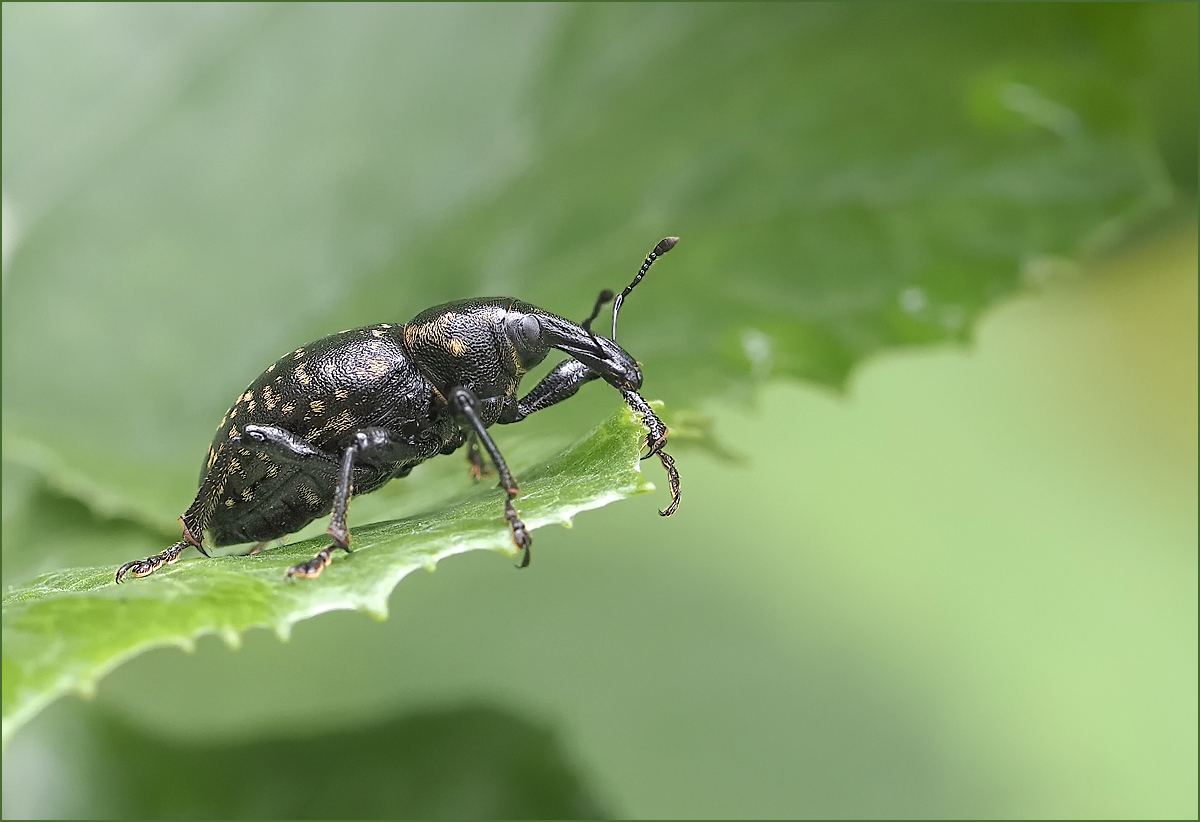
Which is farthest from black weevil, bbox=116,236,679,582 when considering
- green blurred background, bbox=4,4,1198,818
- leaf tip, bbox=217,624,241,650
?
leaf tip, bbox=217,624,241,650

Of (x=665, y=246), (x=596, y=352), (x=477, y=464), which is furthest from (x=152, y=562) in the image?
(x=665, y=246)

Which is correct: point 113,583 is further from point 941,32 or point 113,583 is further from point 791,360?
point 941,32

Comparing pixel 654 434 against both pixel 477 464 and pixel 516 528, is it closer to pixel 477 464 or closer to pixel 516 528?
pixel 516 528

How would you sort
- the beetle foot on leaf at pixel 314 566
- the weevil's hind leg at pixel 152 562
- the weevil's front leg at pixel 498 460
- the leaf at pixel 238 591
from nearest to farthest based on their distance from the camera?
the leaf at pixel 238 591
the beetle foot on leaf at pixel 314 566
the weevil's front leg at pixel 498 460
the weevil's hind leg at pixel 152 562

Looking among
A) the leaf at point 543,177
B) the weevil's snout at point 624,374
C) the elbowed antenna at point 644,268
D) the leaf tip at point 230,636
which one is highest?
the leaf at point 543,177

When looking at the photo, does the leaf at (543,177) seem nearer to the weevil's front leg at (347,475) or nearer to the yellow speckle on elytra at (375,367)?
the yellow speckle on elytra at (375,367)

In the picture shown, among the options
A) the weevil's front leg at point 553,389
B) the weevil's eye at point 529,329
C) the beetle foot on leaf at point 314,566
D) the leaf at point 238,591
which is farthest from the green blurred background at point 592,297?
the beetle foot on leaf at point 314,566

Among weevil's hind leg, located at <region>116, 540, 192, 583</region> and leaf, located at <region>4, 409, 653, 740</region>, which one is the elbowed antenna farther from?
weevil's hind leg, located at <region>116, 540, 192, 583</region>

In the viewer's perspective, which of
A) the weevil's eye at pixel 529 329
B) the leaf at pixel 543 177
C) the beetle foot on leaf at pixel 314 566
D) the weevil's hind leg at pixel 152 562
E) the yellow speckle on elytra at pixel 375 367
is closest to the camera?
the beetle foot on leaf at pixel 314 566
